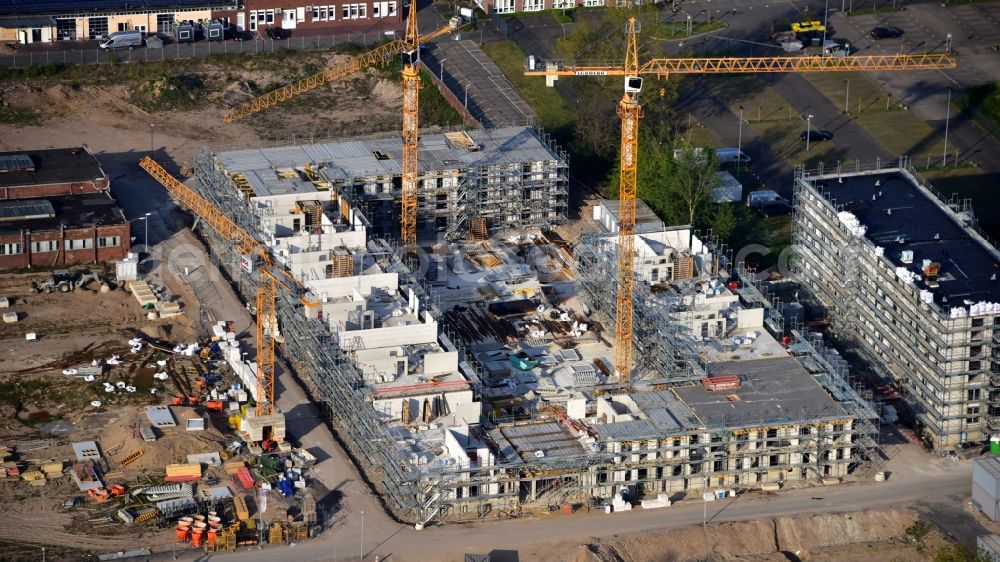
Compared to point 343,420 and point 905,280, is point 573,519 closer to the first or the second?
point 343,420

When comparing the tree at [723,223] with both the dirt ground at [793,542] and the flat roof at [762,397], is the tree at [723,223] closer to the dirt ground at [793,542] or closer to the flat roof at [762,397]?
the flat roof at [762,397]

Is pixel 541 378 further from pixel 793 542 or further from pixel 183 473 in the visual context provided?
pixel 183 473

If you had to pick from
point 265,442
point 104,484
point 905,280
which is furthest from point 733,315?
point 104,484

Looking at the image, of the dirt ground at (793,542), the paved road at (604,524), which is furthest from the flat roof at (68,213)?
the dirt ground at (793,542)

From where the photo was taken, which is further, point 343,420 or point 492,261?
point 492,261

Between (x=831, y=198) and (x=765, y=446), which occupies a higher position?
(x=831, y=198)
